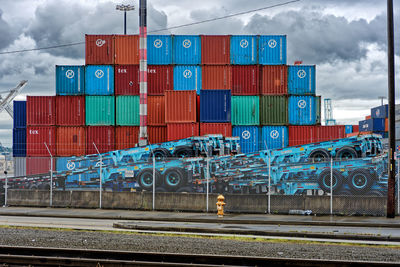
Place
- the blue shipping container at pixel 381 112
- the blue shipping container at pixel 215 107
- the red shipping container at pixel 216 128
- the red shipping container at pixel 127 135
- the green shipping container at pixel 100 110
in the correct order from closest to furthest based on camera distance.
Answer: the red shipping container at pixel 216 128, the blue shipping container at pixel 215 107, the red shipping container at pixel 127 135, the green shipping container at pixel 100 110, the blue shipping container at pixel 381 112

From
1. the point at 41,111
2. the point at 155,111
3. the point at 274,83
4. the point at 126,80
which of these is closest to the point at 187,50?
the point at 126,80

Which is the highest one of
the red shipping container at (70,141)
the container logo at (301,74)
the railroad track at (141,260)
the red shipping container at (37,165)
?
the container logo at (301,74)

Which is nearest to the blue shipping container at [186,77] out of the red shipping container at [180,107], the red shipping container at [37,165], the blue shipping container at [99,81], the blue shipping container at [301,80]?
the red shipping container at [180,107]

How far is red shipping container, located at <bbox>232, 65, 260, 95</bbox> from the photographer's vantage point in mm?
35000

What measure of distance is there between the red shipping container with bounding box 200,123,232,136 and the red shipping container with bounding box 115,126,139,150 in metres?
5.49

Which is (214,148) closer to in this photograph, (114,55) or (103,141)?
(103,141)

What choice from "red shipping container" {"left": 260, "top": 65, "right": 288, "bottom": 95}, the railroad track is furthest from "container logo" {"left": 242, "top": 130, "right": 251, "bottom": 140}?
the railroad track

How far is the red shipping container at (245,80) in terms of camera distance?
35.0 meters

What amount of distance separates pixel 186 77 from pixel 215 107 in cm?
467

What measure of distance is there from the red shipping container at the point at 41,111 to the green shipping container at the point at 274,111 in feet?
49.1

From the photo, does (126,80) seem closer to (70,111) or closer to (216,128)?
(70,111)

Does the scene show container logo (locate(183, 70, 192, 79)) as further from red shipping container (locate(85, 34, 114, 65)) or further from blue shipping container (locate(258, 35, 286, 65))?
red shipping container (locate(85, 34, 114, 65))

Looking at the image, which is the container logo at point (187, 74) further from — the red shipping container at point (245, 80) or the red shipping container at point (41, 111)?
the red shipping container at point (41, 111)

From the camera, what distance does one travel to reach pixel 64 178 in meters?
26.8
